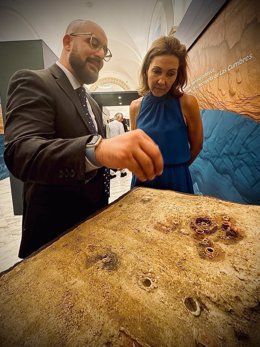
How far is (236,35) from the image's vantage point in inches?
55.1

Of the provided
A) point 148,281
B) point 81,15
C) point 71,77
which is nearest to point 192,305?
point 148,281

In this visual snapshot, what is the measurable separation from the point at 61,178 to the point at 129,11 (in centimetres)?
769

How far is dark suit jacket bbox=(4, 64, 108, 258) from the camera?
583mm

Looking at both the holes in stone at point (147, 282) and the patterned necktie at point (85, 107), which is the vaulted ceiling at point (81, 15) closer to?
the patterned necktie at point (85, 107)

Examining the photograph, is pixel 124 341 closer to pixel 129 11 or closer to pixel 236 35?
pixel 236 35

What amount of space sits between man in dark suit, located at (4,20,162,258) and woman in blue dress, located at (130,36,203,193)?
37 centimetres

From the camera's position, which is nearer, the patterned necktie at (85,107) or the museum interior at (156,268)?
the museum interior at (156,268)

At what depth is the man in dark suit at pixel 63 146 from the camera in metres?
0.53

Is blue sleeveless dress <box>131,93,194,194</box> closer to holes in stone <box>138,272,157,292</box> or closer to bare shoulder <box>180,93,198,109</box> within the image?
bare shoulder <box>180,93,198,109</box>

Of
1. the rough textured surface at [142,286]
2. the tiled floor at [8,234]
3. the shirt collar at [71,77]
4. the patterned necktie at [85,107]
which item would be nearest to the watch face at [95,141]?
the rough textured surface at [142,286]

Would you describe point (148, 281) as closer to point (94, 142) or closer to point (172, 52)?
point (94, 142)

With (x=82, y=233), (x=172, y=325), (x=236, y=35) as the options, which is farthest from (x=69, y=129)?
(x=236, y=35)

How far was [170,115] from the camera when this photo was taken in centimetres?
127

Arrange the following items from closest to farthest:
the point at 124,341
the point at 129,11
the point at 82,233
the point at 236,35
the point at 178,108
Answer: the point at 124,341
the point at 82,233
the point at 178,108
the point at 236,35
the point at 129,11
